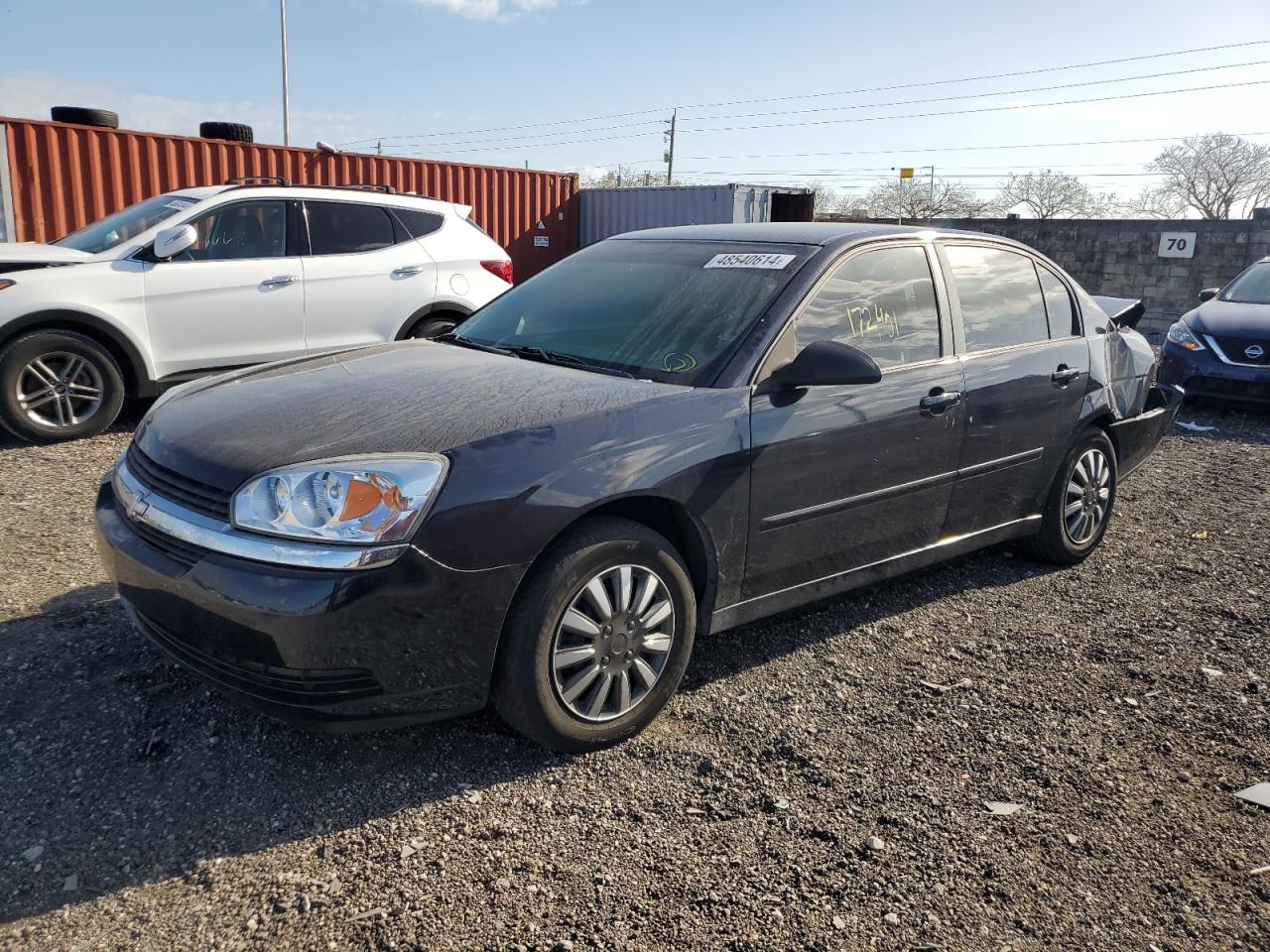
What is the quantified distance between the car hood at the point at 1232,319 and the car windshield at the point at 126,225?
9375mm

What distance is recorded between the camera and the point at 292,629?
8.38 ft

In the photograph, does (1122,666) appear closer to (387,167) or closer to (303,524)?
(303,524)

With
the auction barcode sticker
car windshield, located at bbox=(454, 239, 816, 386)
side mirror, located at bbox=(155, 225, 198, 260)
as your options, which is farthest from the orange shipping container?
the auction barcode sticker

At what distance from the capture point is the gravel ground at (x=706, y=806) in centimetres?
239

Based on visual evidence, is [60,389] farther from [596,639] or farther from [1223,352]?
[1223,352]

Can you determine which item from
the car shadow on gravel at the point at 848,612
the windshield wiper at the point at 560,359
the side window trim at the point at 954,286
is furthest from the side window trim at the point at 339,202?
the car shadow on gravel at the point at 848,612

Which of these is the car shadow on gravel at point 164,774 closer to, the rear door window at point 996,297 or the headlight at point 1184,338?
the rear door window at point 996,297

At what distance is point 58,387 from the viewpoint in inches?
266

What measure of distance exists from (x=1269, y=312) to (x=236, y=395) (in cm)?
1007

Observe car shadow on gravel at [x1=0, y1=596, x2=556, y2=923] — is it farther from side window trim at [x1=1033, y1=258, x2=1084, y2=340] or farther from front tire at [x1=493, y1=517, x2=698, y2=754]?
side window trim at [x1=1033, y1=258, x2=1084, y2=340]

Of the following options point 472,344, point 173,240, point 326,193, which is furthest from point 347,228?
point 472,344

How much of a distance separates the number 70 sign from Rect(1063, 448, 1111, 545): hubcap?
14.9 meters

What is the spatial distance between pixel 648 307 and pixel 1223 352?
8.15m

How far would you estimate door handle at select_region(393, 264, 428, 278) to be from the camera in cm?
795
